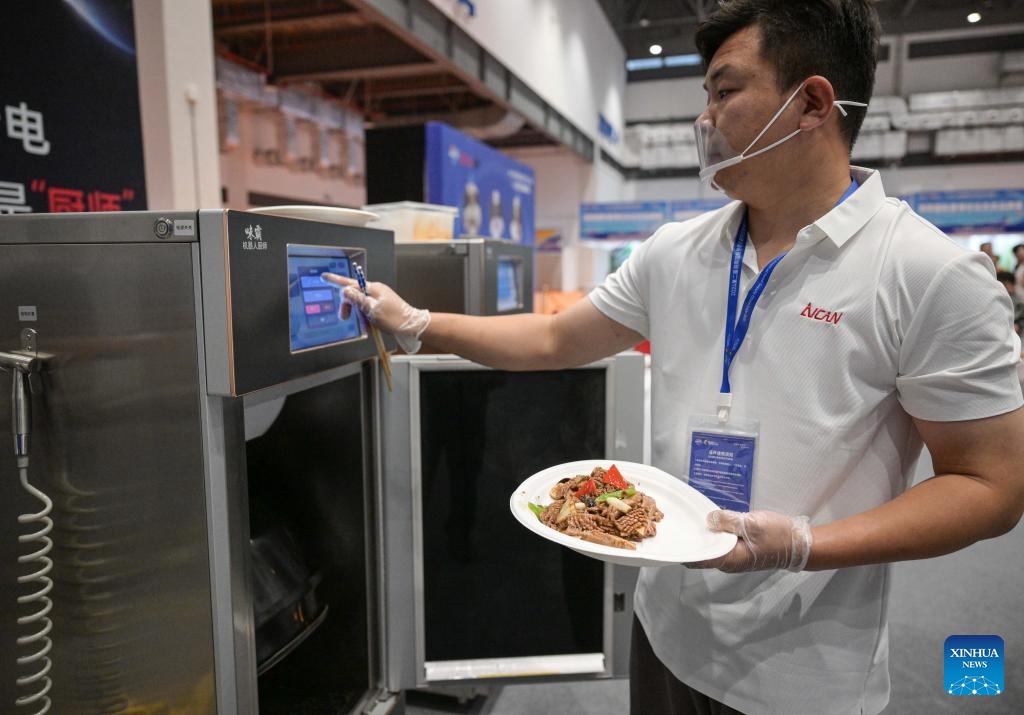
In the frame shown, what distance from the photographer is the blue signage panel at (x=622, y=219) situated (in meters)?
9.66

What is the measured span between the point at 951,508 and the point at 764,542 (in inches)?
10.9

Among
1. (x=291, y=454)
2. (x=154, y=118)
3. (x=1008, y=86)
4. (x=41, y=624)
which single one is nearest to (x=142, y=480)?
(x=41, y=624)

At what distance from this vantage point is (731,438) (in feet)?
3.95

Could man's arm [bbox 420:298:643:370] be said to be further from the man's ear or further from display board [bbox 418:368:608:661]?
the man's ear

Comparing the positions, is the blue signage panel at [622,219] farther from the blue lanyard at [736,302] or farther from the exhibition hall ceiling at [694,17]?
the blue lanyard at [736,302]

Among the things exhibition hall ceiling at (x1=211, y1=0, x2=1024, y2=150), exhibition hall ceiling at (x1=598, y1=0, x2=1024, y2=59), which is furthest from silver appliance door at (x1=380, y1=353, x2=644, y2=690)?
exhibition hall ceiling at (x1=598, y1=0, x2=1024, y2=59)

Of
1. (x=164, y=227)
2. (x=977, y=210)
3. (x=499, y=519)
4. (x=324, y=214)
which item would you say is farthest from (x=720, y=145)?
(x=977, y=210)

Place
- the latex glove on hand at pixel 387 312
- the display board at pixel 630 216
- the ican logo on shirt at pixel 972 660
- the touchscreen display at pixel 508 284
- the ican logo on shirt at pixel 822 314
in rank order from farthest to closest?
the display board at pixel 630 216, the touchscreen display at pixel 508 284, the ican logo on shirt at pixel 972 660, the latex glove on hand at pixel 387 312, the ican logo on shirt at pixel 822 314

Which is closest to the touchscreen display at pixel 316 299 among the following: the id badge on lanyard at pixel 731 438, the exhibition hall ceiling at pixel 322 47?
the id badge on lanyard at pixel 731 438

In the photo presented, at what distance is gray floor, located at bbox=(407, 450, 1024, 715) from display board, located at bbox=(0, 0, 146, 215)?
82.8 inches

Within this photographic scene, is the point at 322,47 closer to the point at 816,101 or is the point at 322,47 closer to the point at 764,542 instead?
the point at 816,101

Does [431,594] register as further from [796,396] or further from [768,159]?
[768,159]

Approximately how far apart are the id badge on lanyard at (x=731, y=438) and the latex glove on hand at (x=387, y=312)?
2.21 feet

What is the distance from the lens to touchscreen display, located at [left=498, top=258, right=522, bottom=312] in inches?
104
